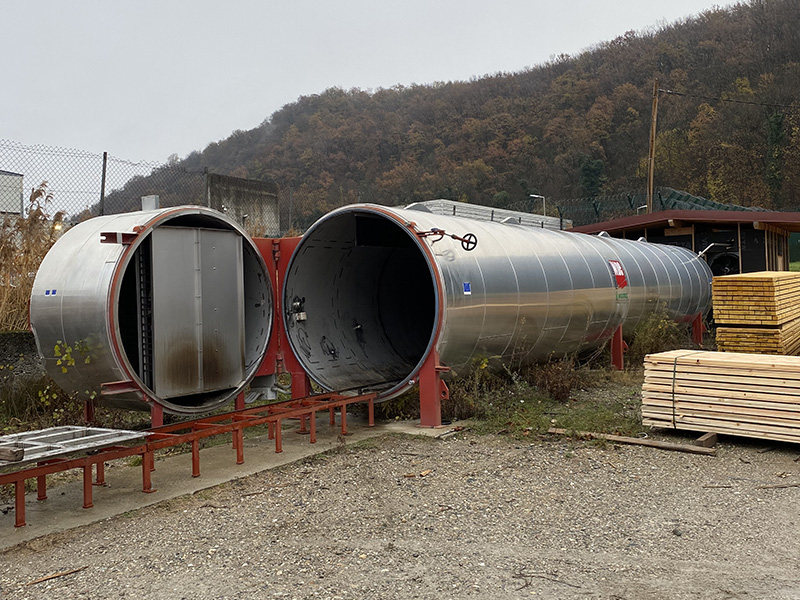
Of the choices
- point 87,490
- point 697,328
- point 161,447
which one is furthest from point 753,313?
point 87,490

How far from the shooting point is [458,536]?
17.3 feet

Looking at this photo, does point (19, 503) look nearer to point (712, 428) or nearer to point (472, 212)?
point (712, 428)

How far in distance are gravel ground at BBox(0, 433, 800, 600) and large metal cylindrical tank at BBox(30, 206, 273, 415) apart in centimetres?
203

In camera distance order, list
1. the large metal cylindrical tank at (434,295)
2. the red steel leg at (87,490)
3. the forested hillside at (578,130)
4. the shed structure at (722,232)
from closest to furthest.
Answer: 1. the red steel leg at (87,490)
2. the large metal cylindrical tank at (434,295)
3. the shed structure at (722,232)
4. the forested hillside at (578,130)

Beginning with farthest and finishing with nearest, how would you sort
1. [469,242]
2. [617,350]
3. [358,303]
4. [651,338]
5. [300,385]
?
[651,338] < [617,350] < [358,303] < [300,385] < [469,242]

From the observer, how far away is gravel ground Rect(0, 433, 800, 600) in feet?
14.5

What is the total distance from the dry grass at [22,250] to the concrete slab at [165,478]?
14.5 ft

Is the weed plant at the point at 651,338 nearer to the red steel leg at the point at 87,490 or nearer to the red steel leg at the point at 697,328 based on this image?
the red steel leg at the point at 697,328

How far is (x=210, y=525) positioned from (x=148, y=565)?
84 centimetres

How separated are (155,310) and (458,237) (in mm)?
3827

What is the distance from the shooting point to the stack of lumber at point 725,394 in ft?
25.3

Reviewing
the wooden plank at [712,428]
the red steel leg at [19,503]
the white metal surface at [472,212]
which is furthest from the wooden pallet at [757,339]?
the red steel leg at [19,503]

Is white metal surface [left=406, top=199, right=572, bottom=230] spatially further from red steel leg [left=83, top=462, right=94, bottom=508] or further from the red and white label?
red steel leg [left=83, top=462, right=94, bottom=508]

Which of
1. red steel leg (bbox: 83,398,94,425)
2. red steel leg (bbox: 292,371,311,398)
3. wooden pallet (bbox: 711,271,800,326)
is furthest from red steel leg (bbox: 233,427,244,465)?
wooden pallet (bbox: 711,271,800,326)
